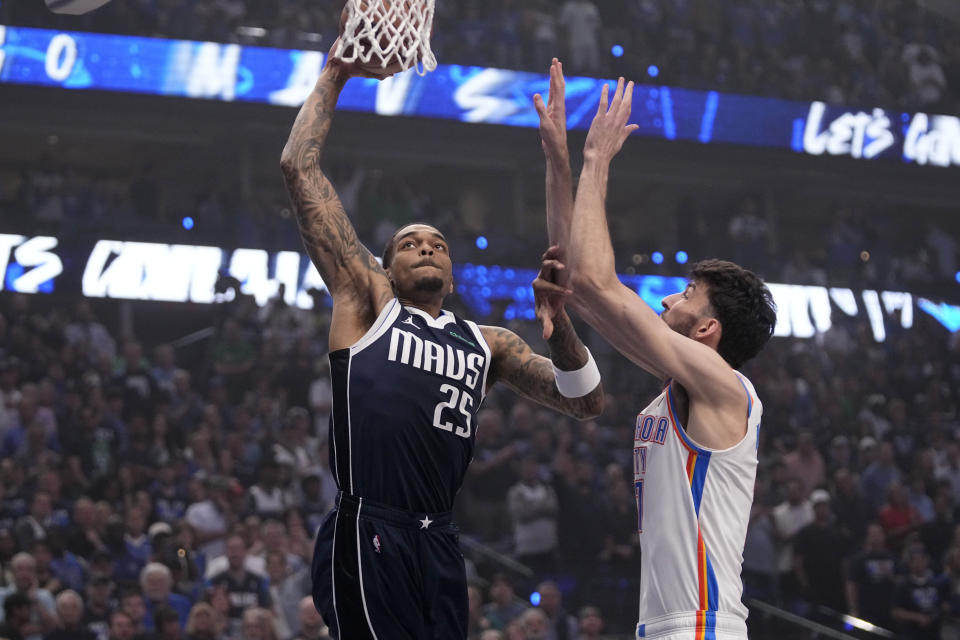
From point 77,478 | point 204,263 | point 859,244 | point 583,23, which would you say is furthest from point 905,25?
point 77,478

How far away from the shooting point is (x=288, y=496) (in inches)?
394

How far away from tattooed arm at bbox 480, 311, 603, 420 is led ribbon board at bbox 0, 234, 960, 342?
1056cm

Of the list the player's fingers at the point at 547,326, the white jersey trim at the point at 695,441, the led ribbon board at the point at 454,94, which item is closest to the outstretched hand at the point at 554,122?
the player's fingers at the point at 547,326

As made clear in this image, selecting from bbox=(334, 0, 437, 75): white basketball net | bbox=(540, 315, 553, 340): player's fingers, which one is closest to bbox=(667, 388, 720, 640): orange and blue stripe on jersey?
bbox=(540, 315, 553, 340): player's fingers

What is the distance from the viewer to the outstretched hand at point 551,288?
381 centimetres

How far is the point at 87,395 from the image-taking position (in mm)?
10859

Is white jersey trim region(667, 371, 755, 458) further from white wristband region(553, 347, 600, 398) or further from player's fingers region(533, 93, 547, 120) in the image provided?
player's fingers region(533, 93, 547, 120)

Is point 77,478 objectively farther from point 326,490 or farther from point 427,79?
point 427,79

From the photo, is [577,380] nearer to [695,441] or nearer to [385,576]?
[695,441]

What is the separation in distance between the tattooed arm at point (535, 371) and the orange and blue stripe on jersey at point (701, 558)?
572 millimetres

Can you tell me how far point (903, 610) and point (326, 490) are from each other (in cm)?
541

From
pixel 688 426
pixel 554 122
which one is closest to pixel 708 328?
pixel 688 426

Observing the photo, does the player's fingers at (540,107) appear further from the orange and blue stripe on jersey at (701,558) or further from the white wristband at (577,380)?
the orange and blue stripe on jersey at (701,558)

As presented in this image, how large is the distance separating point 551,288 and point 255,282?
11.8 metres
